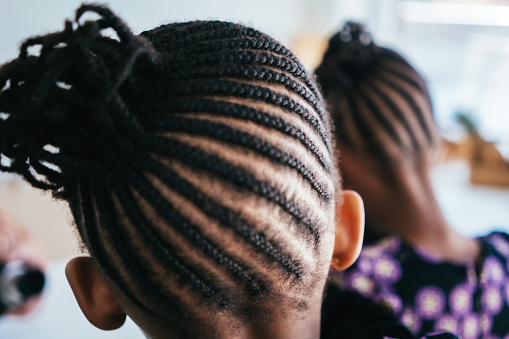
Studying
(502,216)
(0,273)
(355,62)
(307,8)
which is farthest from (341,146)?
(307,8)

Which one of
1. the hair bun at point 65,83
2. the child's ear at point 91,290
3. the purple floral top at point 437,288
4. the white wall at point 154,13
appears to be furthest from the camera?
the white wall at point 154,13

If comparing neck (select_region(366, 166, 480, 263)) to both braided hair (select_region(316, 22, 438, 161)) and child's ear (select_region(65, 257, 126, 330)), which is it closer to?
braided hair (select_region(316, 22, 438, 161))

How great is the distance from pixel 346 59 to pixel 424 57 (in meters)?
2.41

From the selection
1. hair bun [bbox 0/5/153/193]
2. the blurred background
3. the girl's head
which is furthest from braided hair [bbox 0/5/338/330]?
the blurred background

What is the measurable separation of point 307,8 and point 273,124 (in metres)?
2.58

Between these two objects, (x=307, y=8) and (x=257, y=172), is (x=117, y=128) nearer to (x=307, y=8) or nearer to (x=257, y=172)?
(x=257, y=172)

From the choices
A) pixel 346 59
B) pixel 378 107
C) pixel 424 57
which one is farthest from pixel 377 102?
pixel 424 57

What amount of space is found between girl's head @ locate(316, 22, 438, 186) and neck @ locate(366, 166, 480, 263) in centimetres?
4

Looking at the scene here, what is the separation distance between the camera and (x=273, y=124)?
37 centimetres

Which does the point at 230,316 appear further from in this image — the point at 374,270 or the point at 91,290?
the point at 374,270

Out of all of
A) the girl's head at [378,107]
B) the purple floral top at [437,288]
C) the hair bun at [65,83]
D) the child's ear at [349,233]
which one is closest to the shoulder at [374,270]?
the purple floral top at [437,288]

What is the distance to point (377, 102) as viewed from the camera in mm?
843

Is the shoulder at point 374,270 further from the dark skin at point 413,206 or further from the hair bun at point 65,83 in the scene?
the hair bun at point 65,83

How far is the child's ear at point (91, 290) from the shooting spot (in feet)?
1.48
